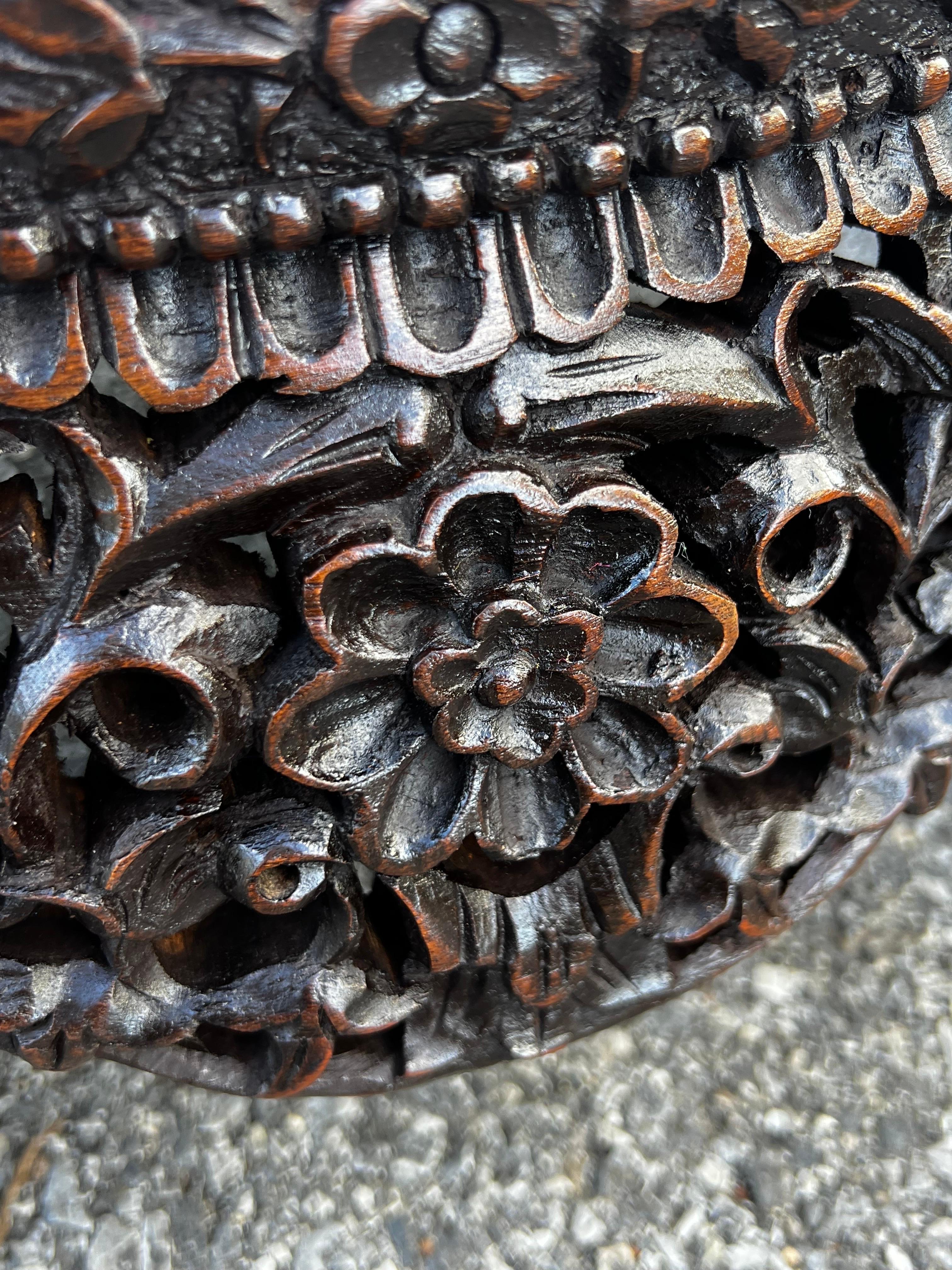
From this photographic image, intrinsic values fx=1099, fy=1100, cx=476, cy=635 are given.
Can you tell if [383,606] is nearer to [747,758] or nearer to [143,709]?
[143,709]

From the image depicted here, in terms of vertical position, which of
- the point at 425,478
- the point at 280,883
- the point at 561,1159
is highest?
the point at 425,478

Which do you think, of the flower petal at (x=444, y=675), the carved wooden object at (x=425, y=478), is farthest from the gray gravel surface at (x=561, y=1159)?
the flower petal at (x=444, y=675)

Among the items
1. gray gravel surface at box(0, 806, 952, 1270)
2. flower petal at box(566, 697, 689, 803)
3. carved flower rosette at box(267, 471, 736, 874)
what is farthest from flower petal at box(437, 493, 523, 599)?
gray gravel surface at box(0, 806, 952, 1270)

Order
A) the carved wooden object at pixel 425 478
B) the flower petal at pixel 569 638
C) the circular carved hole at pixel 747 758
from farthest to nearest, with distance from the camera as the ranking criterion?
the circular carved hole at pixel 747 758, the flower petal at pixel 569 638, the carved wooden object at pixel 425 478

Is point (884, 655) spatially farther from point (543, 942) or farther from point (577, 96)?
point (577, 96)

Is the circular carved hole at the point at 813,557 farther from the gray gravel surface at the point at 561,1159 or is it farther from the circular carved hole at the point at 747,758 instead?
the gray gravel surface at the point at 561,1159

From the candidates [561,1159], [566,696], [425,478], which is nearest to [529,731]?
[566,696]

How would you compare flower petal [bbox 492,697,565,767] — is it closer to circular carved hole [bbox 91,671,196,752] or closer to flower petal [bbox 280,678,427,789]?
flower petal [bbox 280,678,427,789]
